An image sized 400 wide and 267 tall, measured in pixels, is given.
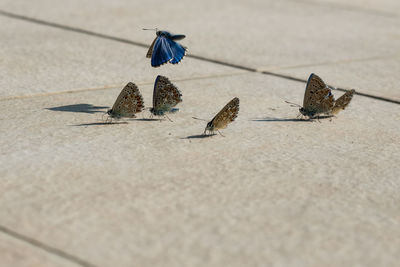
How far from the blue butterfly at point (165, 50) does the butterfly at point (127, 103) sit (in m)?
0.39

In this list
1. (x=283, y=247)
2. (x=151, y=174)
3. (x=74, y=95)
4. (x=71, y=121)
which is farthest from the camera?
(x=74, y=95)

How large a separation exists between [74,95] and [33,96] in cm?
32

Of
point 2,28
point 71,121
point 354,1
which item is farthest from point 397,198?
point 354,1

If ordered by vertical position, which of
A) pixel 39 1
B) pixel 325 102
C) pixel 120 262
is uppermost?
pixel 39 1

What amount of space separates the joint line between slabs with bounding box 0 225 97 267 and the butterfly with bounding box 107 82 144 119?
5.46 ft

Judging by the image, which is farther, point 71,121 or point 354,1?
point 354,1

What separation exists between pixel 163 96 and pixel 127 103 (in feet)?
Result: 0.96

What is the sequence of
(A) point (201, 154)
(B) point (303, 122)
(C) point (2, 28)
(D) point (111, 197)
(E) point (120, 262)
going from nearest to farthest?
(E) point (120, 262)
(D) point (111, 197)
(A) point (201, 154)
(B) point (303, 122)
(C) point (2, 28)

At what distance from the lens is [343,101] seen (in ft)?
16.5

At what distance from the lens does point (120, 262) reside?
8.80 ft

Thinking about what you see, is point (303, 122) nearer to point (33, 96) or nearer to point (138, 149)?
point (138, 149)

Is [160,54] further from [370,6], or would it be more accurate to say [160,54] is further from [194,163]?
[370,6]

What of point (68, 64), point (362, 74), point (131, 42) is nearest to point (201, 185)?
point (68, 64)

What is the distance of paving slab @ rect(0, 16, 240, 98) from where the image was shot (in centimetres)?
561
